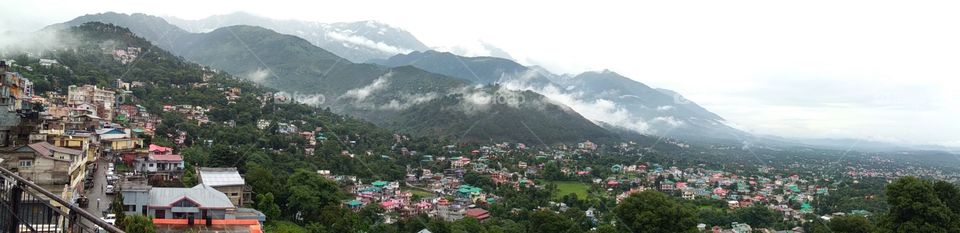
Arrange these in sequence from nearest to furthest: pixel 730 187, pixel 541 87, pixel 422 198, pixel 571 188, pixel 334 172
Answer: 1. pixel 422 198
2. pixel 334 172
3. pixel 571 188
4. pixel 730 187
5. pixel 541 87

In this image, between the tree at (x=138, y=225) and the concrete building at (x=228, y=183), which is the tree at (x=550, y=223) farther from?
the tree at (x=138, y=225)

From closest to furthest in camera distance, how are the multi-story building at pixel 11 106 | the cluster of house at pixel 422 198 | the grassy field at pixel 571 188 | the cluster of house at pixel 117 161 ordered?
the cluster of house at pixel 117 161, the multi-story building at pixel 11 106, the cluster of house at pixel 422 198, the grassy field at pixel 571 188

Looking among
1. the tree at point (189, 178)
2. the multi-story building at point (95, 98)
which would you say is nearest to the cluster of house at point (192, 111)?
the multi-story building at point (95, 98)

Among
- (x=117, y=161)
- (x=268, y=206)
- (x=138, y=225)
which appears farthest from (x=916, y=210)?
(x=117, y=161)

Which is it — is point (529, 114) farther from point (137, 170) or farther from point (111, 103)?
point (137, 170)

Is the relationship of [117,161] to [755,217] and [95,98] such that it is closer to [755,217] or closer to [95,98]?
[95,98]

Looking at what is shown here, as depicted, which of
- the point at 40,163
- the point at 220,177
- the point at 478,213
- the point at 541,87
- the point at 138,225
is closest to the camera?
the point at 138,225

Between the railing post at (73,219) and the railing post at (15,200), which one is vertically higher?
the railing post at (73,219)
